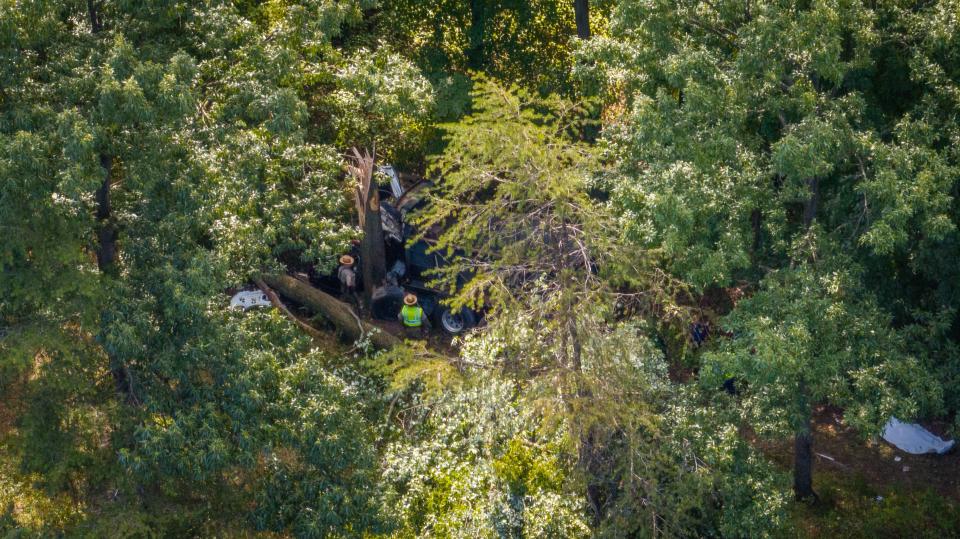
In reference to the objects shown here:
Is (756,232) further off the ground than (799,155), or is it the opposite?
(799,155)

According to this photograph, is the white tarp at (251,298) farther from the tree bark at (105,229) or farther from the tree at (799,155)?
the tree at (799,155)

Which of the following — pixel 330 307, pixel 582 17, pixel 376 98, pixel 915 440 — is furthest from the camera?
pixel 582 17

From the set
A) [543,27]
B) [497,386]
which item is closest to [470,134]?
[497,386]

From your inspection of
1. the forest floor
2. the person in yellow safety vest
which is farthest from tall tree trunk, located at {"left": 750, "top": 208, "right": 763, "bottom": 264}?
the person in yellow safety vest

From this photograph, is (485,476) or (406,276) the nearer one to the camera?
(485,476)

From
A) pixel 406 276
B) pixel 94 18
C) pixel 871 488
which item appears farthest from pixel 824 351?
pixel 94 18

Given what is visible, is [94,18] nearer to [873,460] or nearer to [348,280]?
[348,280]

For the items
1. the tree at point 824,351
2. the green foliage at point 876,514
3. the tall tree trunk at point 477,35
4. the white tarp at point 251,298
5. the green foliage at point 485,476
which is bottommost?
the green foliage at point 876,514

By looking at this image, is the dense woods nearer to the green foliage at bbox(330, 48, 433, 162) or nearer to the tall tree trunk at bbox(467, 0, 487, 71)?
the green foliage at bbox(330, 48, 433, 162)

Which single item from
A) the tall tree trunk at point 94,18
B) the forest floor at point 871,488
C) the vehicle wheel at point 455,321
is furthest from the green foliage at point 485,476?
the tall tree trunk at point 94,18
